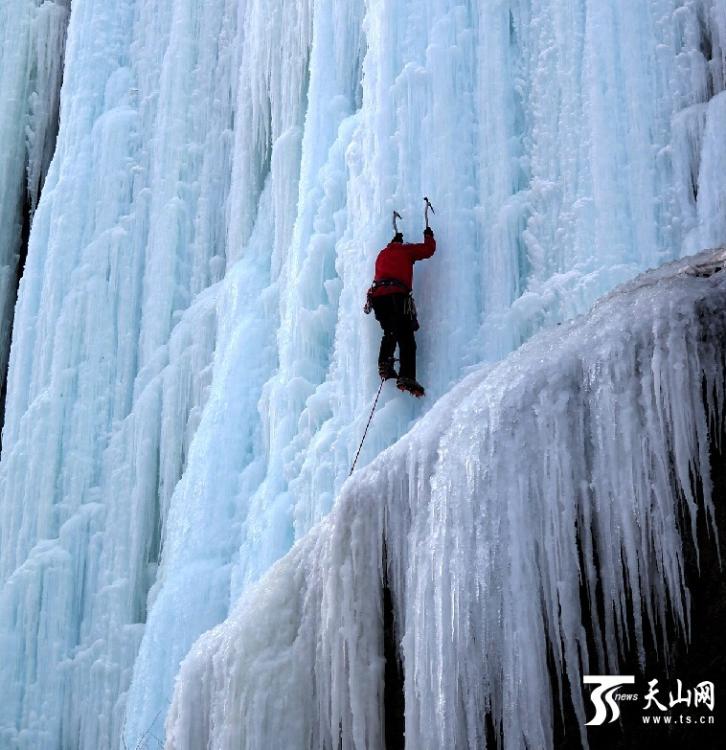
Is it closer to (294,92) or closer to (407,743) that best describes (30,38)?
(294,92)

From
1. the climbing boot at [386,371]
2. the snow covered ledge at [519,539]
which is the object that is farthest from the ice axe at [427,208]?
the snow covered ledge at [519,539]

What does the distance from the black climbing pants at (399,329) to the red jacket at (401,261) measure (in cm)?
5

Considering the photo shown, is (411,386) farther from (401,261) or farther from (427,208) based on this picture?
(427,208)

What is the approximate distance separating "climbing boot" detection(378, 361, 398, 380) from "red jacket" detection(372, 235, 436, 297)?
369 millimetres

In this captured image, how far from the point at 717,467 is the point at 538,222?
3049mm

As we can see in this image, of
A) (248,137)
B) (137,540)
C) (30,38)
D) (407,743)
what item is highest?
(30,38)

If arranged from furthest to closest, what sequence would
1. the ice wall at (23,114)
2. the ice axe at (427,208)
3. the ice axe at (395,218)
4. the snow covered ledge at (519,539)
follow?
the ice wall at (23,114) → the ice axe at (395,218) → the ice axe at (427,208) → the snow covered ledge at (519,539)

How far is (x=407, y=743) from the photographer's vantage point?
14.2ft

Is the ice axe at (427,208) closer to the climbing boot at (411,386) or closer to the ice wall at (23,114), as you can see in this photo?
the climbing boot at (411,386)

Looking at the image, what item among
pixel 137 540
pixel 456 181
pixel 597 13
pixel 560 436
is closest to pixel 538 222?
pixel 456 181

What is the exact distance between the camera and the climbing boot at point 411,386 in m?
6.46

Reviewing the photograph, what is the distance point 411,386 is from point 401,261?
695mm

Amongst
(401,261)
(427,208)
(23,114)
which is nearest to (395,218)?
(427,208)

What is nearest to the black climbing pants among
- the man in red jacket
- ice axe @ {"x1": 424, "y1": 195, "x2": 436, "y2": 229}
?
the man in red jacket
